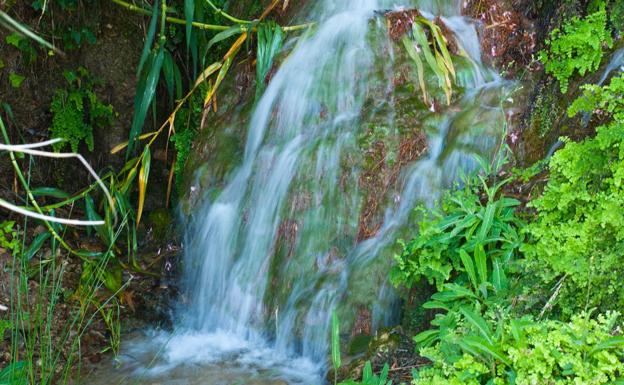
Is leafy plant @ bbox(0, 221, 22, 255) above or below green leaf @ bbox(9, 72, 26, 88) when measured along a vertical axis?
below

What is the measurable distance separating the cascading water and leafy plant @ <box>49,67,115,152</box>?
1203mm

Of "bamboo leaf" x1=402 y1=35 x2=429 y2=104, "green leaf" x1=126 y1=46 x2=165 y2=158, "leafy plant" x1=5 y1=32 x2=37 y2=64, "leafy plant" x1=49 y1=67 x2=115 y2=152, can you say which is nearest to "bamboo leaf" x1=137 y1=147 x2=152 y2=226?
"green leaf" x1=126 y1=46 x2=165 y2=158

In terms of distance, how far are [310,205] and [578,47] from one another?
186 centimetres

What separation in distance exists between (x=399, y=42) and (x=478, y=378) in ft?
8.97

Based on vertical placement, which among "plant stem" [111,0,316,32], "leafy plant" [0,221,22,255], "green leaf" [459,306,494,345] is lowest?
"green leaf" [459,306,494,345]

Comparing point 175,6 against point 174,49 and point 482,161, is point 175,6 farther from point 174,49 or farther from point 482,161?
point 482,161

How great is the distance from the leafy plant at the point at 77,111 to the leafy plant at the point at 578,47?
334cm

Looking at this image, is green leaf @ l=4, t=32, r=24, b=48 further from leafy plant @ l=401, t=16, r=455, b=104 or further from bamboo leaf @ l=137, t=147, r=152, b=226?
leafy plant @ l=401, t=16, r=455, b=104

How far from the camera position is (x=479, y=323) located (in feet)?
8.59

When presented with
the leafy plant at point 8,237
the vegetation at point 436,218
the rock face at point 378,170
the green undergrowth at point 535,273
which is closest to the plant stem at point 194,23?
the vegetation at point 436,218

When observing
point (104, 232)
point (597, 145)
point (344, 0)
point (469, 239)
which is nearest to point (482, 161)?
point (469, 239)

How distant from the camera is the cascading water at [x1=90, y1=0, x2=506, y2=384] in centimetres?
391

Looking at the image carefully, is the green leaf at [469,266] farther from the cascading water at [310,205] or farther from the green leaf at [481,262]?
the cascading water at [310,205]

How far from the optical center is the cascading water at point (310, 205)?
12.8ft
